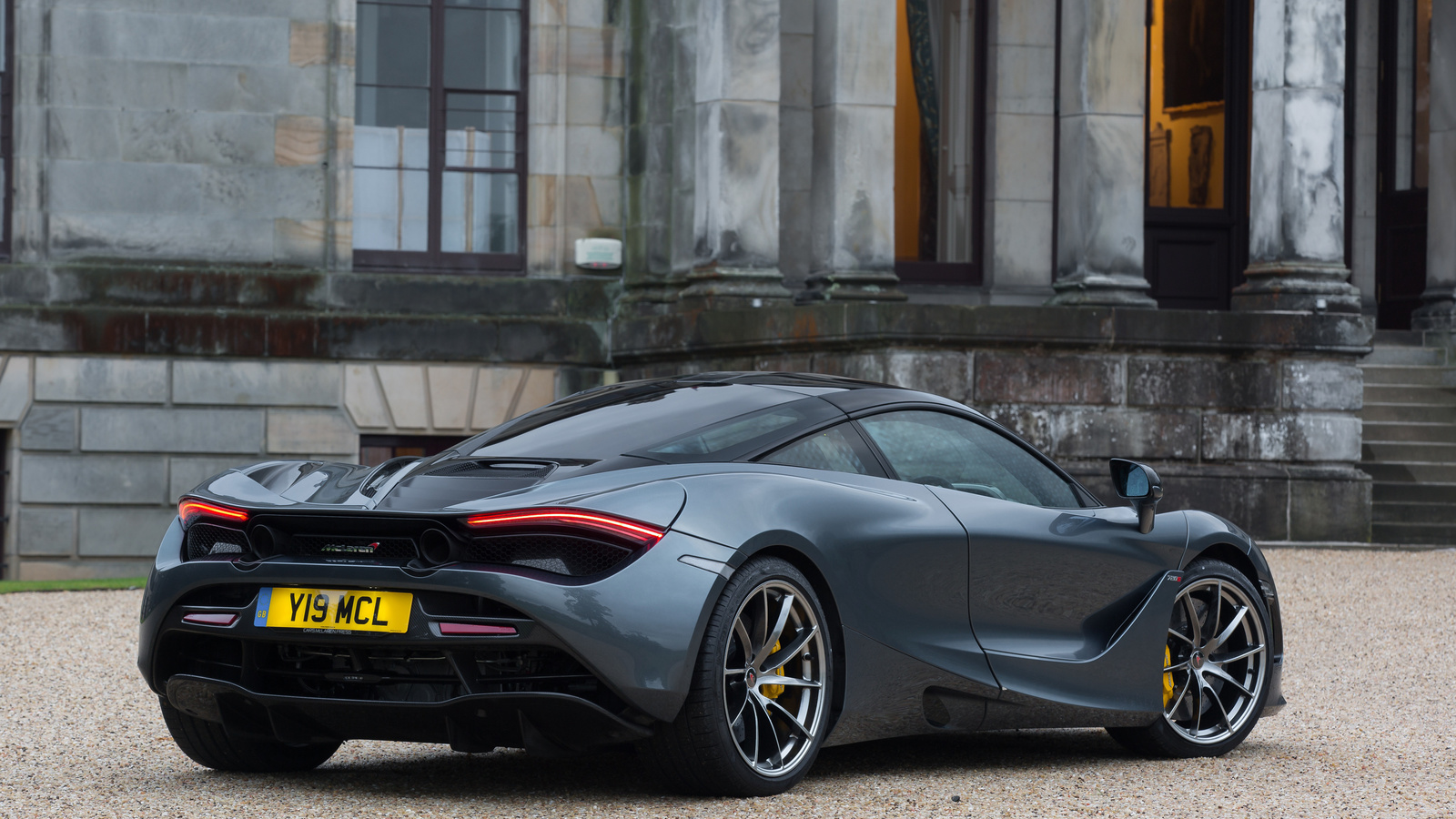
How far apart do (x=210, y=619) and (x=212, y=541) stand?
0.25 metres

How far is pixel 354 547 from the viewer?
4.92m

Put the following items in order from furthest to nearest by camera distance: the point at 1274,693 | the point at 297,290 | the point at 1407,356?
the point at 1407,356 → the point at 297,290 → the point at 1274,693

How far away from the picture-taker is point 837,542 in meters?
5.25

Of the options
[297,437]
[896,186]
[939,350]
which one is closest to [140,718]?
[939,350]

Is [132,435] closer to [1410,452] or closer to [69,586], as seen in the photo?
[69,586]

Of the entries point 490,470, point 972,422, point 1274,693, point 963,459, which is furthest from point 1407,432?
point 490,470

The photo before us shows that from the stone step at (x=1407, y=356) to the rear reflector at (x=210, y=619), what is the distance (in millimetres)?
14924

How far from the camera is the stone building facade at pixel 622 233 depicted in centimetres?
1454

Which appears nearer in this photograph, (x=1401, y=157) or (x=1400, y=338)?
(x=1400, y=338)

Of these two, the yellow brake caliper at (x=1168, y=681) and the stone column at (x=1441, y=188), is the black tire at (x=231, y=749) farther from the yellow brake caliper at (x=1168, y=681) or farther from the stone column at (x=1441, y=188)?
the stone column at (x=1441, y=188)

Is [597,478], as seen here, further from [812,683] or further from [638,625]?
[812,683]

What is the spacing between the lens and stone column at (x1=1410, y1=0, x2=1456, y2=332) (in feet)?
61.9

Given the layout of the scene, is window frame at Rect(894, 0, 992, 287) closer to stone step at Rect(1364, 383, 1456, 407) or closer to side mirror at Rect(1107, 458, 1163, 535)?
stone step at Rect(1364, 383, 1456, 407)

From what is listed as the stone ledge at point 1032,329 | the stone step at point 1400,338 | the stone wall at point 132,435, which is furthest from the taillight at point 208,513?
the stone step at point 1400,338
